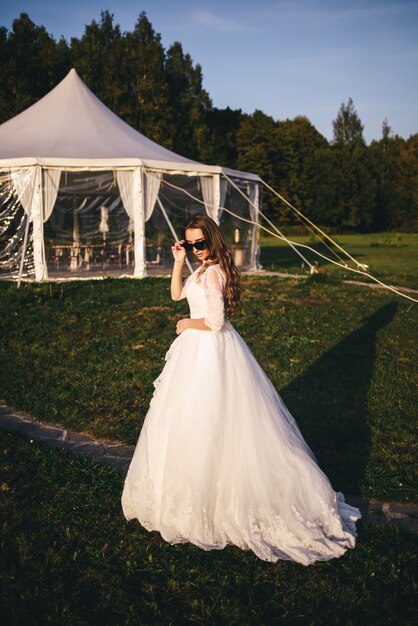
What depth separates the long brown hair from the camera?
141 inches

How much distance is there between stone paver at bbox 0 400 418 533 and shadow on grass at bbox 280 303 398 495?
0.28 metres

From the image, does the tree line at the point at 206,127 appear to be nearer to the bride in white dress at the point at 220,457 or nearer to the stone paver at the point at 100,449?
the stone paver at the point at 100,449

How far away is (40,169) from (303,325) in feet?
28.7

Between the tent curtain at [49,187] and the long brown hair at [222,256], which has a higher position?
the tent curtain at [49,187]

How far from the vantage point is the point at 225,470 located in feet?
11.4

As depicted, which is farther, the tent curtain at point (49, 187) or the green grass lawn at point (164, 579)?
the tent curtain at point (49, 187)

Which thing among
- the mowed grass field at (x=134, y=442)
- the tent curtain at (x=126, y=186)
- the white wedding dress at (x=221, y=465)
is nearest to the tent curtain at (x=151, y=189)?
the tent curtain at (x=126, y=186)

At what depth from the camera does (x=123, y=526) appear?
12.2ft

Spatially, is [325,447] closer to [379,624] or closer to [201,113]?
[379,624]

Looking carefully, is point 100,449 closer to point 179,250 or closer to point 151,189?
point 179,250

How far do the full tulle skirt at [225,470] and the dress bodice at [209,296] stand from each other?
144 mm

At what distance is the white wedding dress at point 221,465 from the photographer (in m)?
3.41

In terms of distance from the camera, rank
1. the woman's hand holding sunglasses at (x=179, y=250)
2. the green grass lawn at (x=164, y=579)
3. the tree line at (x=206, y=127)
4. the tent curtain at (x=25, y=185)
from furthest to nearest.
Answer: the tree line at (x=206, y=127)
the tent curtain at (x=25, y=185)
the woman's hand holding sunglasses at (x=179, y=250)
the green grass lawn at (x=164, y=579)

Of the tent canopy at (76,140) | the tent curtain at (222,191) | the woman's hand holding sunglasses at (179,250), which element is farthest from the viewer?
the tent curtain at (222,191)
